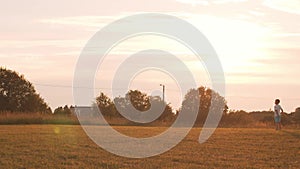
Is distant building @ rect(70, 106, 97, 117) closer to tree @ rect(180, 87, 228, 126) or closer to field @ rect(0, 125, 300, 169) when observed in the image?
tree @ rect(180, 87, 228, 126)

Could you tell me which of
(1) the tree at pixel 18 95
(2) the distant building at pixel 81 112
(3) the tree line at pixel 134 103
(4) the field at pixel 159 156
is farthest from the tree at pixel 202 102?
(4) the field at pixel 159 156

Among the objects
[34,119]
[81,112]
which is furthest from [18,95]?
[34,119]

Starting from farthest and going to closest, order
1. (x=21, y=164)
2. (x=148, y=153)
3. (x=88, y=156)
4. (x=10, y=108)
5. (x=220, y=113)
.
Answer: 1. (x=10, y=108)
2. (x=220, y=113)
3. (x=148, y=153)
4. (x=88, y=156)
5. (x=21, y=164)

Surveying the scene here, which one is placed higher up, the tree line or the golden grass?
the tree line

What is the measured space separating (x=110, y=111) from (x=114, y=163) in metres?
69.4

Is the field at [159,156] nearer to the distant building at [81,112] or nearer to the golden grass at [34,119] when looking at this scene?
the golden grass at [34,119]

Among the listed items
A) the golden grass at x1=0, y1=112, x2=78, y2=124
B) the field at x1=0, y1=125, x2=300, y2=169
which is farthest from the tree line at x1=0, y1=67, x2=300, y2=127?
the field at x1=0, y1=125, x2=300, y2=169

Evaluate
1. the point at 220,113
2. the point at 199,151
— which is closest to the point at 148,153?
the point at 199,151

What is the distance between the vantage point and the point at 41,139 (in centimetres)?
2412

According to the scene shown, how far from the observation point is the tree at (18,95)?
248 ft

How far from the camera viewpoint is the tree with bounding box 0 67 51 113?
75.7 m

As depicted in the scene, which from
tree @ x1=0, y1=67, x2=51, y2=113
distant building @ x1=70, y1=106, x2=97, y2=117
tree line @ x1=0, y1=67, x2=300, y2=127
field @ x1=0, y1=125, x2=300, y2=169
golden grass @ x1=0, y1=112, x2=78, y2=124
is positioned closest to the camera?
field @ x1=0, y1=125, x2=300, y2=169

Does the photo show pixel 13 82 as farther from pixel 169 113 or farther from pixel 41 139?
pixel 41 139

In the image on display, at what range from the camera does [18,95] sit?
7788 cm
